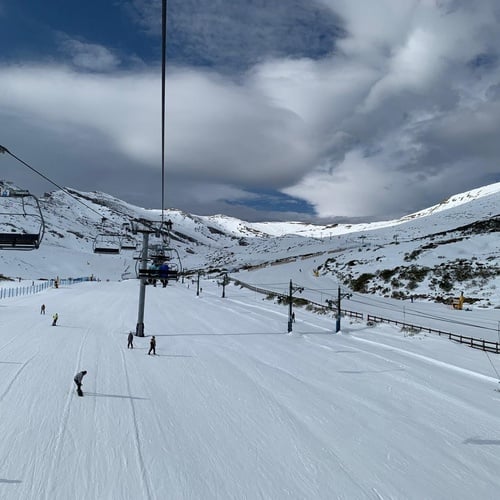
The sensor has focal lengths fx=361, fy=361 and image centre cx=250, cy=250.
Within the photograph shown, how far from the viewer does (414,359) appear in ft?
71.3

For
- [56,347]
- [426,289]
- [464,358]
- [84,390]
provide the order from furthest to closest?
[426,289] → [464,358] → [56,347] → [84,390]

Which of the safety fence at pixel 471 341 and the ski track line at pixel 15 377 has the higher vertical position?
the ski track line at pixel 15 377

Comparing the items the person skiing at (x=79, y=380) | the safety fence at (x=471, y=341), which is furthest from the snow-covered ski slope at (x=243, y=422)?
the safety fence at (x=471, y=341)

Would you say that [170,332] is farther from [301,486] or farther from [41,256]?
[41,256]

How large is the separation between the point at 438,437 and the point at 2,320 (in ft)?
102

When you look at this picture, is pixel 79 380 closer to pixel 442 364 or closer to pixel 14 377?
pixel 14 377

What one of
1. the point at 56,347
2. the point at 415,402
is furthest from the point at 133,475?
the point at 56,347

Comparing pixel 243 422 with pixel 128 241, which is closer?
pixel 243 422

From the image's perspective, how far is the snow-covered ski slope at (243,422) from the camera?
8203mm

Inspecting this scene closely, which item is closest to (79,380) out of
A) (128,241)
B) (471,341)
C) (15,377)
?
(15,377)

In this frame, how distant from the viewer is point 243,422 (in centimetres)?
1148

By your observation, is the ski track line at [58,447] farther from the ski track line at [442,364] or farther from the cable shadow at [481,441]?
the ski track line at [442,364]

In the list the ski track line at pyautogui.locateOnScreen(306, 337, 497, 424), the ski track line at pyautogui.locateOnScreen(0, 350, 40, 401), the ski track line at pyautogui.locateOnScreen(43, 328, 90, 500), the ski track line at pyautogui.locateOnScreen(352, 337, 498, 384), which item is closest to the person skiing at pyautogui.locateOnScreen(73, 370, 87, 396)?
the ski track line at pyautogui.locateOnScreen(43, 328, 90, 500)

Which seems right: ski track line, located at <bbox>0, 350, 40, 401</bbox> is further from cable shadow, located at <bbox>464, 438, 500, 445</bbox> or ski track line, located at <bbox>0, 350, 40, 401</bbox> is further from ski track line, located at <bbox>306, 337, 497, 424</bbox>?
ski track line, located at <bbox>306, 337, 497, 424</bbox>
